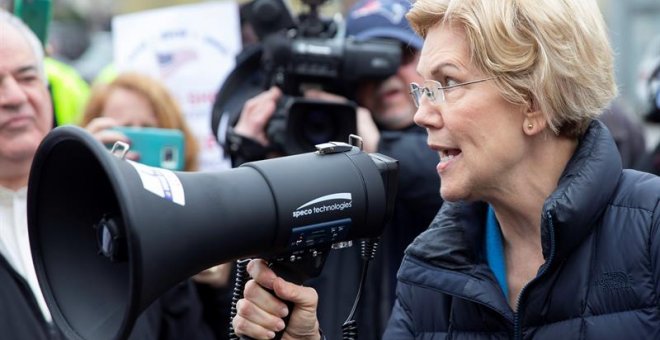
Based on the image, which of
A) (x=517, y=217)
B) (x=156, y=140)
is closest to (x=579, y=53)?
(x=517, y=217)

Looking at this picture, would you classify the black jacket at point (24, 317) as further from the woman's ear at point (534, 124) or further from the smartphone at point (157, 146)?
the woman's ear at point (534, 124)

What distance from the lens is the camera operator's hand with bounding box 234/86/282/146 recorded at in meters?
3.50

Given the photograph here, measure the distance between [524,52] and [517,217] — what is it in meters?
0.37

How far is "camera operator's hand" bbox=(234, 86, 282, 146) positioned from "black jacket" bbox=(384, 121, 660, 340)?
1203mm

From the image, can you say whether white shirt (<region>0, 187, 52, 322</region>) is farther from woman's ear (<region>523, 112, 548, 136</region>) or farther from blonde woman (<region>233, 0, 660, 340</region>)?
woman's ear (<region>523, 112, 548, 136</region>)

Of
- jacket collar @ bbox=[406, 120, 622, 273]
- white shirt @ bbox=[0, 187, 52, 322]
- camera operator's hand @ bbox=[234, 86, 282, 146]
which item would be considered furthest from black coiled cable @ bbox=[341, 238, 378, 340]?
camera operator's hand @ bbox=[234, 86, 282, 146]

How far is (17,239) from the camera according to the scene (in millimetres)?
3129

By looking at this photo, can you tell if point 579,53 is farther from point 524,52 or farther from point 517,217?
point 517,217

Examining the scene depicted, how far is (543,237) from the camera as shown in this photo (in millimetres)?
2225

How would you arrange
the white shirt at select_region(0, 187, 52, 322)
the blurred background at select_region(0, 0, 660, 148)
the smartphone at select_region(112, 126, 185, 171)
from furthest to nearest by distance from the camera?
the blurred background at select_region(0, 0, 660, 148), the smartphone at select_region(112, 126, 185, 171), the white shirt at select_region(0, 187, 52, 322)

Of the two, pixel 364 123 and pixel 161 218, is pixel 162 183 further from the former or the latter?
pixel 364 123

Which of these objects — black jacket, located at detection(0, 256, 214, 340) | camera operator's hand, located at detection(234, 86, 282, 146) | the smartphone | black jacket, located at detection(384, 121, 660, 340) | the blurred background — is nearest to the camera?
black jacket, located at detection(384, 121, 660, 340)

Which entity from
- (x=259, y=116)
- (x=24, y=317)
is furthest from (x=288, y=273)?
(x=259, y=116)

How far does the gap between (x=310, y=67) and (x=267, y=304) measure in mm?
1430
